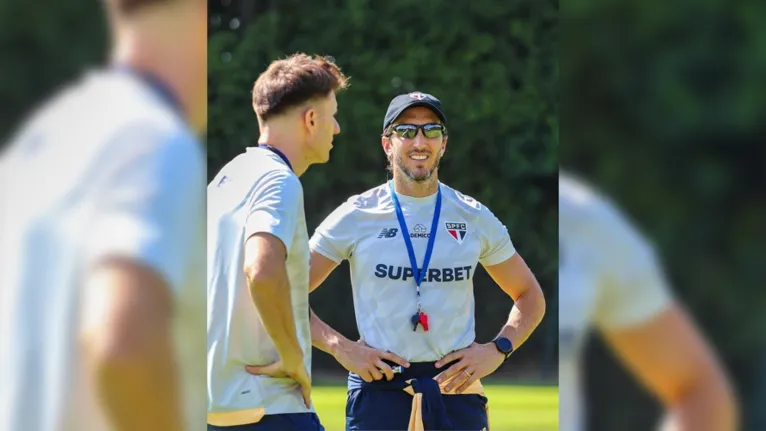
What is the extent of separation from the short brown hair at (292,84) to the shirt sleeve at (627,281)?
162 centimetres

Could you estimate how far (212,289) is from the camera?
2188 millimetres

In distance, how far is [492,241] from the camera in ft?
9.51

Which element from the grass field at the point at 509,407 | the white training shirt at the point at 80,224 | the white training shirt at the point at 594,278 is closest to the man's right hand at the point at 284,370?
the white training shirt at the point at 80,224

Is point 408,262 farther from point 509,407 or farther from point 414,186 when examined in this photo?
point 509,407

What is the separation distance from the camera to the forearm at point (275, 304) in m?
2.08

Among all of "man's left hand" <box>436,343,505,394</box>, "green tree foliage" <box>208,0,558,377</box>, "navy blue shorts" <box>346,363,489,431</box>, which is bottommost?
"navy blue shorts" <box>346,363,489,431</box>

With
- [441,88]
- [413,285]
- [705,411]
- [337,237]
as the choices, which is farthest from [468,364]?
[441,88]

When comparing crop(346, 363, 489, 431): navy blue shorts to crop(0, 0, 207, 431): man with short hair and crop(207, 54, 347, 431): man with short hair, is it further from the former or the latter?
crop(0, 0, 207, 431): man with short hair

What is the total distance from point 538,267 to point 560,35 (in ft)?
23.3

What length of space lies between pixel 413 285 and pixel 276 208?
0.74 meters

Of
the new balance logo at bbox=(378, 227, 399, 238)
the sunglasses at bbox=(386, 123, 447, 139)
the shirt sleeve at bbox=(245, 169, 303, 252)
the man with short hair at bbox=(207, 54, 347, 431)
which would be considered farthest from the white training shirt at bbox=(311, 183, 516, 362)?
the shirt sleeve at bbox=(245, 169, 303, 252)

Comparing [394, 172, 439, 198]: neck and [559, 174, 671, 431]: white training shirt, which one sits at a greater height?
[394, 172, 439, 198]: neck

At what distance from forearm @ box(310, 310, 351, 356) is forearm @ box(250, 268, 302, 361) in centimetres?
65

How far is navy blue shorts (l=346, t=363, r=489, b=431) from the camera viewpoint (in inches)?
107
